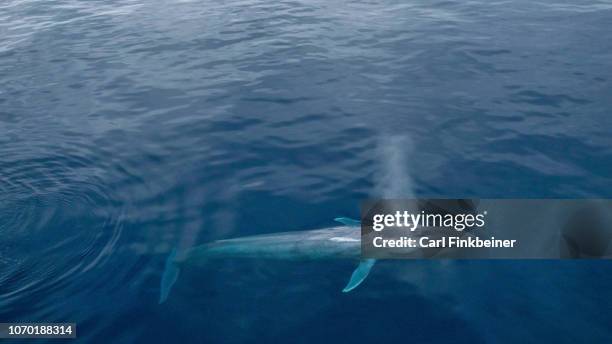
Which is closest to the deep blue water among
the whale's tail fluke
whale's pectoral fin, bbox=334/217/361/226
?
the whale's tail fluke

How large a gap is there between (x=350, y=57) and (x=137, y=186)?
39.8ft

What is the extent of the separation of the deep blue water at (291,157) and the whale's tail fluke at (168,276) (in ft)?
0.72

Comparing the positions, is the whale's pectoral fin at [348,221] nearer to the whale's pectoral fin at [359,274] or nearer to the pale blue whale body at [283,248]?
the pale blue whale body at [283,248]

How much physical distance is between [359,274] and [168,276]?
14.3ft

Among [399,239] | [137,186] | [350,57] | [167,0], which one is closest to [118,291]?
[137,186]

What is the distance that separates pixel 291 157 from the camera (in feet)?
52.3

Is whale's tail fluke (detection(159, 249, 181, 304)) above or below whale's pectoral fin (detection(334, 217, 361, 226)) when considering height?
below

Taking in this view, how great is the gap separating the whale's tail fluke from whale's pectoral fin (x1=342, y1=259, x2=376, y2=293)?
388cm

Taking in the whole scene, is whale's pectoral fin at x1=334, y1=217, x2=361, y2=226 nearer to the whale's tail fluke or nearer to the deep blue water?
the deep blue water

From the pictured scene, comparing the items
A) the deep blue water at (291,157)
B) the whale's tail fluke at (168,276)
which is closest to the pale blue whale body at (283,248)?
the whale's tail fluke at (168,276)

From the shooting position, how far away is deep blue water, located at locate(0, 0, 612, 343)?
1062 cm

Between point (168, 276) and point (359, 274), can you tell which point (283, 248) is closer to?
point (359, 274)

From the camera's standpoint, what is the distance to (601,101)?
1778 centimetres

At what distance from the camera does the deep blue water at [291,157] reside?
10.6 meters
